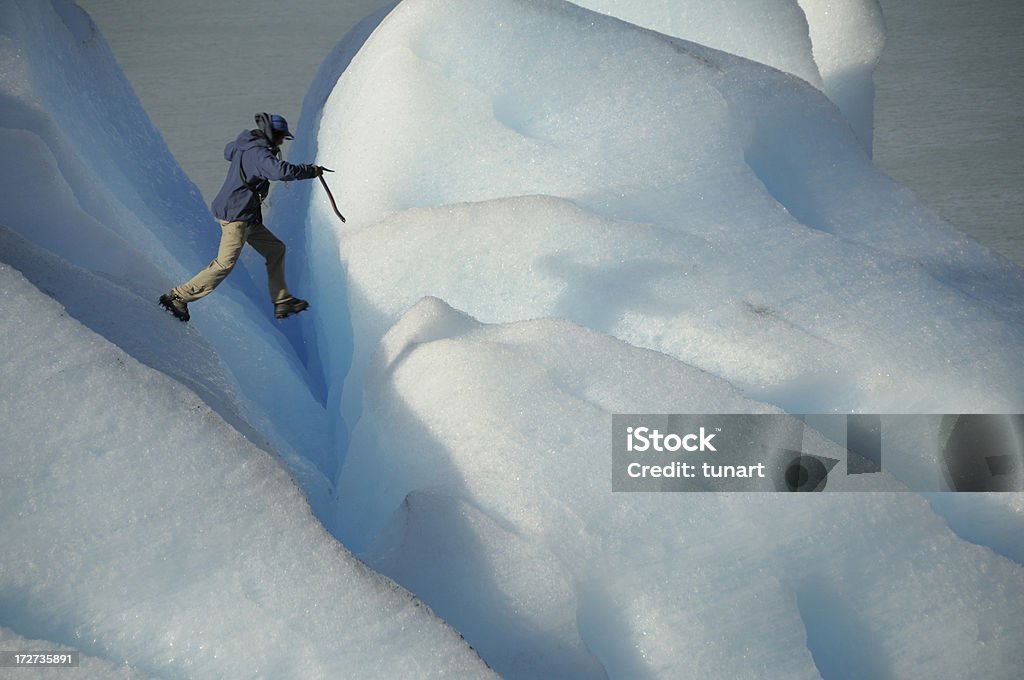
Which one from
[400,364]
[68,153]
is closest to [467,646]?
[400,364]

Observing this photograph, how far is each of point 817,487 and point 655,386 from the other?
0.74ft

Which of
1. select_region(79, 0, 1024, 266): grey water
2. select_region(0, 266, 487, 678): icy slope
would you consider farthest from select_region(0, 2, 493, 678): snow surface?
select_region(79, 0, 1024, 266): grey water

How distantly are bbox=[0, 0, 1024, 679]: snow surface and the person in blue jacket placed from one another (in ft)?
0.24

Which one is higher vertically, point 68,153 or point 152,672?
point 68,153

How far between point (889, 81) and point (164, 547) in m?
3.85

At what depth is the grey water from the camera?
11.8ft

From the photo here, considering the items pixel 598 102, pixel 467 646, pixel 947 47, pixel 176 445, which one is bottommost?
pixel 947 47

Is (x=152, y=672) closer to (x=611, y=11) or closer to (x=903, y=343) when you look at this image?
(x=903, y=343)

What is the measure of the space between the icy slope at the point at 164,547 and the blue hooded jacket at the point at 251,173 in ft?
1.15

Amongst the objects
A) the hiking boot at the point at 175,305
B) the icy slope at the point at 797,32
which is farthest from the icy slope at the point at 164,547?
the icy slope at the point at 797,32

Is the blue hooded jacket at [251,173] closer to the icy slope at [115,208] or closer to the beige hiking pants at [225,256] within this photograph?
the beige hiking pants at [225,256]

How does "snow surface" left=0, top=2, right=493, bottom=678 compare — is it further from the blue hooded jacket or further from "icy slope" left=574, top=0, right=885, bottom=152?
"icy slope" left=574, top=0, right=885, bottom=152

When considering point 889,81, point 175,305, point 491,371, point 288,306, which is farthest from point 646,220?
point 889,81

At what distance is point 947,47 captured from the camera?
4523mm
